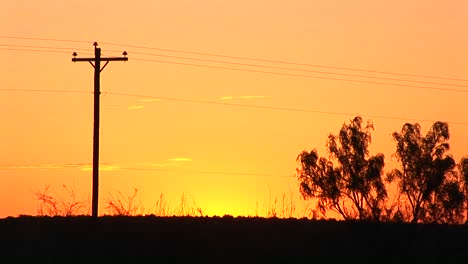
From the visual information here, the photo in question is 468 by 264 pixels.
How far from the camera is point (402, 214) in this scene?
77000mm

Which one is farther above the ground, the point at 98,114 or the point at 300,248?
the point at 98,114

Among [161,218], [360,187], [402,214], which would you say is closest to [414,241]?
[161,218]

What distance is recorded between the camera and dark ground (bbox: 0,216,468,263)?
4781 centimetres

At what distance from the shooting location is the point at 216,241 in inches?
2053

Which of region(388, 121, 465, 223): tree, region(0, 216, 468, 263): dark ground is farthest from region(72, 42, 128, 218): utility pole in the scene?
region(388, 121, 465, 223): tree

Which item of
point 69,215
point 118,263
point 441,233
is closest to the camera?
point 118,263

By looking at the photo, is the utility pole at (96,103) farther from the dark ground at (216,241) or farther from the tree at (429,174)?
the tree at (429,174)

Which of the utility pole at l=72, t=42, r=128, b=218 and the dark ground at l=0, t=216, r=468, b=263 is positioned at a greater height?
the utility pole at l=72, t=42, r=128, b=218

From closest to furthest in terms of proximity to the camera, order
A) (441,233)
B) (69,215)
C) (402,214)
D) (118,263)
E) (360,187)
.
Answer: (118,263)
(69,215)
(441,233)
(402,214)
(360,187)

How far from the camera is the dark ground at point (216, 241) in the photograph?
47812 mm

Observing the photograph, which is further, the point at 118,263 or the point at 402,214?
the point at 402,214

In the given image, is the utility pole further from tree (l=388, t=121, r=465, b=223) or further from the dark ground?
tree (l=388, t=121, r=465, b=223)

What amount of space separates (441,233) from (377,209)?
66.7 ft

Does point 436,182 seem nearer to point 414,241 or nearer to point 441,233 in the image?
point 441,233
